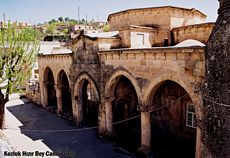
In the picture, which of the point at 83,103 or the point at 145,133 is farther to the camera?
the point at 83,103

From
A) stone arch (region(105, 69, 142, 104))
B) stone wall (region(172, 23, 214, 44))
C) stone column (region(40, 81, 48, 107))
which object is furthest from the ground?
stone wall (region(172, 23, 214, 44))

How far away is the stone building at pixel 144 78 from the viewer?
880cm

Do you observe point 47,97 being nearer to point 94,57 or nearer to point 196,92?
point 94,57

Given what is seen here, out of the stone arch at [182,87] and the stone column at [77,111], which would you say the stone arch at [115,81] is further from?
the stone column at [77,111]

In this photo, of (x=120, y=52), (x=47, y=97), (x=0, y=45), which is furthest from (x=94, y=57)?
(x=47, y=97)

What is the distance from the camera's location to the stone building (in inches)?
347

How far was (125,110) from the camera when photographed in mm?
14609

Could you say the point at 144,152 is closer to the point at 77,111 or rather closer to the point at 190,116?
the point at 190,116

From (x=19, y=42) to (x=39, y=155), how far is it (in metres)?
6.42

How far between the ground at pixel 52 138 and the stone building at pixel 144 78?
2.67 feet

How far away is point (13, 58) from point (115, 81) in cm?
596

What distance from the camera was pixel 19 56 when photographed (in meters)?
12.9

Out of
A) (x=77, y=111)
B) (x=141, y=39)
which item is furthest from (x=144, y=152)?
(x=141, y=39)

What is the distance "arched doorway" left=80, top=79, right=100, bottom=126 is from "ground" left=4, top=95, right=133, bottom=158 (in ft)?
4.05
